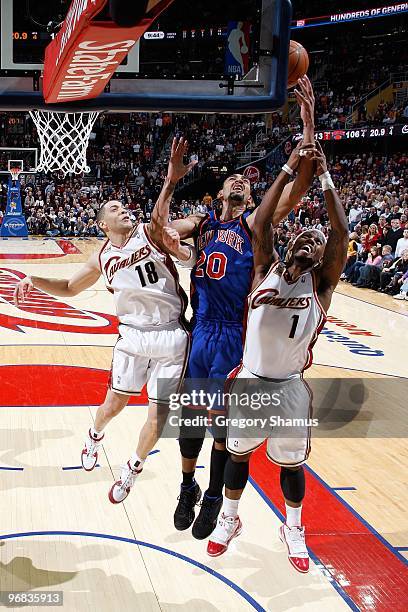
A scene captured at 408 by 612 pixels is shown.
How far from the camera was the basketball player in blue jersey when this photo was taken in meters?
3.98

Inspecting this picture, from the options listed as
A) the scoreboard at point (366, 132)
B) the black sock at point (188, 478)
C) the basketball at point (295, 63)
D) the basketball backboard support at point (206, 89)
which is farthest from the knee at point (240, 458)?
the scoreboard at point (366, 132)

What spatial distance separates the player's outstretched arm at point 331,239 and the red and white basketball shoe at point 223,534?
4.14ft

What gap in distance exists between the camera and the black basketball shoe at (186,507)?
405 cm

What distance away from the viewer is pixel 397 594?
3.73 meters

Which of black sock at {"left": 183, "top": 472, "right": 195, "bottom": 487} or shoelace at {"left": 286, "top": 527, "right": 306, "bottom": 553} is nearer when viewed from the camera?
shoelace at {"left": 286, "top": 527, "right": 306, "bottom": 553}

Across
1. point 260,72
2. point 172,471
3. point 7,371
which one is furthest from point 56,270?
point 260,72

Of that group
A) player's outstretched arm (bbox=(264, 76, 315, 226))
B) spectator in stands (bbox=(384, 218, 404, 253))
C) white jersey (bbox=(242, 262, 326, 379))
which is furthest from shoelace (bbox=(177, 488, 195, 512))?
spectator in stands (bbox=(384, 218, 404, 253))

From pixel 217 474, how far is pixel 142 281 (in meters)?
1.20

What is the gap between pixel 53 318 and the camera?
408 inches

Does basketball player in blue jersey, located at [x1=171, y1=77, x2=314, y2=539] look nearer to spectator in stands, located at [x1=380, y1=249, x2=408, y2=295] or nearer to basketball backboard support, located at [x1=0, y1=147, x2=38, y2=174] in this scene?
spectator in stands, located at [x1=380, y1=249, x2=408, y2=295]

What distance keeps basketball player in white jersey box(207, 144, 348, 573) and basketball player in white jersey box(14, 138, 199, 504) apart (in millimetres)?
540

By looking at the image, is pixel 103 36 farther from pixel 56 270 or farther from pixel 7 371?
pixel 56 270

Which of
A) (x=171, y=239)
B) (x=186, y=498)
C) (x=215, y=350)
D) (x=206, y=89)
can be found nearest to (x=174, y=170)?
(x=171, y=239)

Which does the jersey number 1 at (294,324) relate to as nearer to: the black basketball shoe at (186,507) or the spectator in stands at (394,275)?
the black basketball shoe at (186,507)
